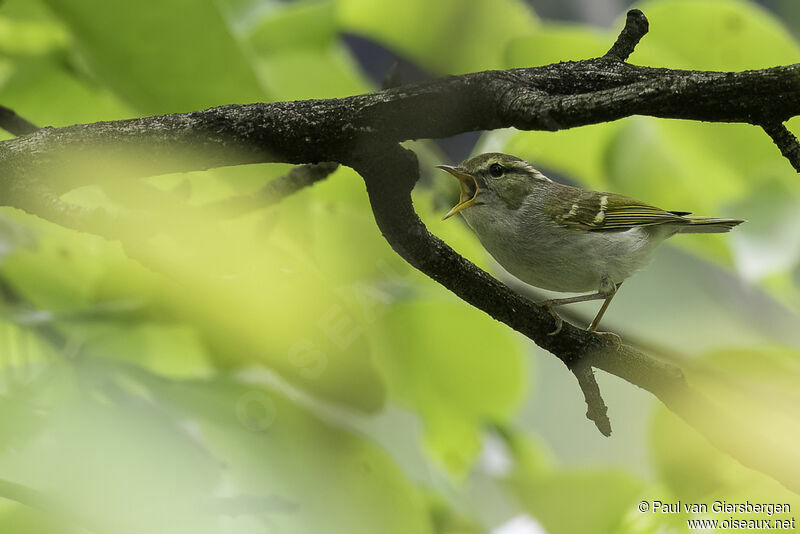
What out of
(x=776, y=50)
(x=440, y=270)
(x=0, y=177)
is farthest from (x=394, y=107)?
(x=776, y=50)

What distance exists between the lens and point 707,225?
396mm

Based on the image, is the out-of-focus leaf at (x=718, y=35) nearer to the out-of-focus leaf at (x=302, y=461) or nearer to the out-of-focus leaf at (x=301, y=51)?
the out-of-focus leaf at (x=301, y=51)

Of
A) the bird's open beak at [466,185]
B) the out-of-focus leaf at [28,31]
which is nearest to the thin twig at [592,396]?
the bird's open beak at [466,185]

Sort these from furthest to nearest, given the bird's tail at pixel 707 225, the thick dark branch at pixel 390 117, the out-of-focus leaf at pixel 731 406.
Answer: the out-of-focus leaf at pixel 731 406 < the bird's tail at pixel 707 225 < the thick dark branch at pixel 390 117

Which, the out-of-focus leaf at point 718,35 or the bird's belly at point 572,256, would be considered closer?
the bird's belly at point 572,256

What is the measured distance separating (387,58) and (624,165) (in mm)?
223

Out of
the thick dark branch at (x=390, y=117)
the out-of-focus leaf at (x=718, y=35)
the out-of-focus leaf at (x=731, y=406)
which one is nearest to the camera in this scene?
the thick dark branch at (x=390, y=117)

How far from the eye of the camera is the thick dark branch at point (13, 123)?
0.46 m

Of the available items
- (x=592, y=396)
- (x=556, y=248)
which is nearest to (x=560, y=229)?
(x=556, y=248)

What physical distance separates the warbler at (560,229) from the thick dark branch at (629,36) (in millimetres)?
102

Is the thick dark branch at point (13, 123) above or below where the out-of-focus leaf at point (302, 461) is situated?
above

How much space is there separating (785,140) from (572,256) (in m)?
0.16

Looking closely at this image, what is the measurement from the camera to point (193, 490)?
0.50 metres

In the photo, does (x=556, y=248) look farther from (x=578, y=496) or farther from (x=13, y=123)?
(x=13, y=123)
